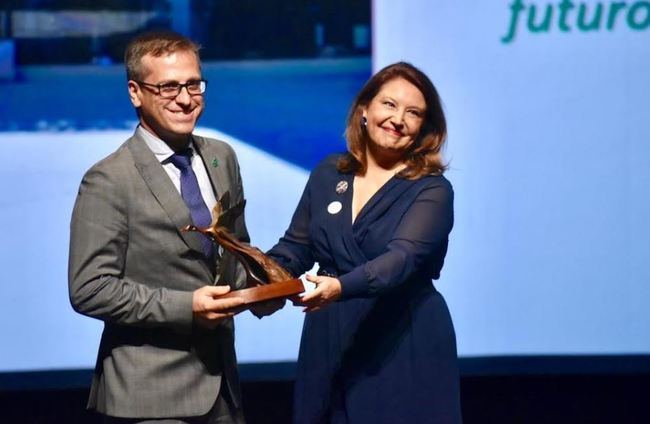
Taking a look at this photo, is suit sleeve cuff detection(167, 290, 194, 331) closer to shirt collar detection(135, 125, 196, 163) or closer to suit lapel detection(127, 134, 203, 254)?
suit lapel detection(127, 134, 203, 254)

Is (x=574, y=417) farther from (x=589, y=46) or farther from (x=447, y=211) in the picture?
(x=447, y=211)

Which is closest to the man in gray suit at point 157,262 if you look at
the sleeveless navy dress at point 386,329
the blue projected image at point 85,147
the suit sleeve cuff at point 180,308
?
the suit sleeve cuff at point 180,308

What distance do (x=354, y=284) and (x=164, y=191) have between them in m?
0.45

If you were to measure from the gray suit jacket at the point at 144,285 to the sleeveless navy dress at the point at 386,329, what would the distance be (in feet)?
0.92

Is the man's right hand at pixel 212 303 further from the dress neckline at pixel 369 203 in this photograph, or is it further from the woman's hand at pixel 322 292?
the dress neckline at pixel 369 203

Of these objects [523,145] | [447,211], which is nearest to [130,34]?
[523,145]

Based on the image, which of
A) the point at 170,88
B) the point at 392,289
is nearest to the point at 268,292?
the point at 392,289

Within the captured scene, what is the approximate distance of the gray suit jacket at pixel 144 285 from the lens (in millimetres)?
2523

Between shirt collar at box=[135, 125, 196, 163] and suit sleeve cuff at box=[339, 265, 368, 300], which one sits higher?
shirt collar at box=[135, 125, 196, 163]

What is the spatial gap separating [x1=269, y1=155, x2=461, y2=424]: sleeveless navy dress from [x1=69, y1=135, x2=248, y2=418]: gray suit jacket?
280mm

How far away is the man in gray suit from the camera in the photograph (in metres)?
2.53

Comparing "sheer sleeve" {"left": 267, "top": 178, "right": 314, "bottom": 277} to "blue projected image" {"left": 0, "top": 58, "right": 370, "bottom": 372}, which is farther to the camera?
"blue projected image" {"left": 0, "top": 58, "right": 370, "bottom": 372}

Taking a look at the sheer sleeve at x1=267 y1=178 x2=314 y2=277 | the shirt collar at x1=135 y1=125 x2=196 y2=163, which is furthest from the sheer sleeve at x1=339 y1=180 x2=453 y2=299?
the shirt collar at x1=135 y1=125 x2=196 y2=163

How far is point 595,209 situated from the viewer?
15.2 feet
